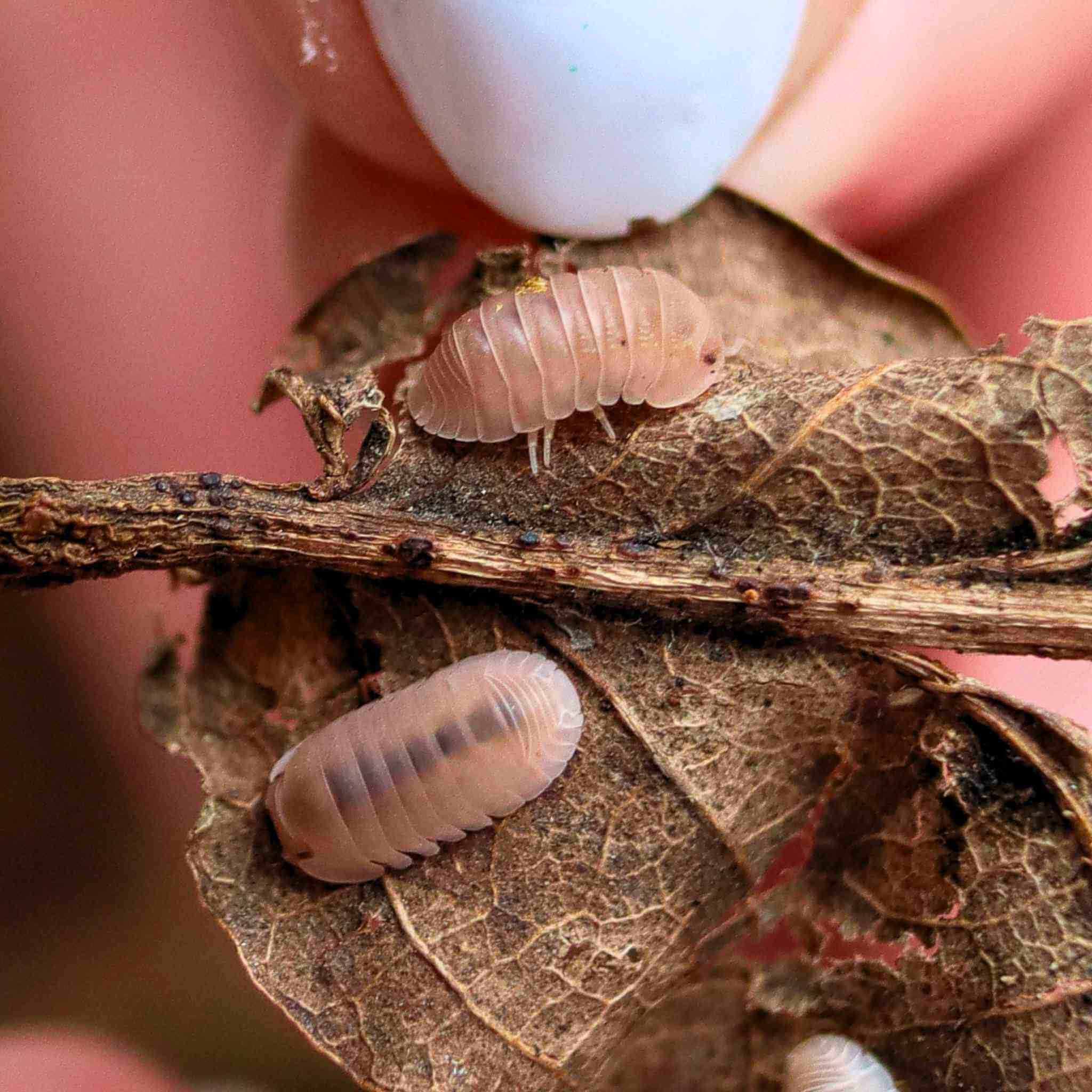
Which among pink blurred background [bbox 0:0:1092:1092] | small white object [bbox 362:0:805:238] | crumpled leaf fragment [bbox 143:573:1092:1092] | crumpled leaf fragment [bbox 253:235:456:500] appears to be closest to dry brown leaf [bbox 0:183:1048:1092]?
crumpled leaf fragment [bbox 143:573:1092:1092]

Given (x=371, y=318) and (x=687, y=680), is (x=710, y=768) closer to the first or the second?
(x=687, y=680)

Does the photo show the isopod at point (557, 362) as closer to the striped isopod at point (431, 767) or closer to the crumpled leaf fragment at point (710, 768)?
the crumpled leaf fragment at point (710, 768)

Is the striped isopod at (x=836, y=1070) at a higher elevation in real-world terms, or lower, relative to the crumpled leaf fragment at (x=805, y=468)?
lower

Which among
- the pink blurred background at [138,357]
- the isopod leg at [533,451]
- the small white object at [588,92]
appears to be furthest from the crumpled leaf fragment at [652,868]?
the pink blurred background at [138,357]

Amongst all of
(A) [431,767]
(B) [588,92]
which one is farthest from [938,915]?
(B) [588,92]

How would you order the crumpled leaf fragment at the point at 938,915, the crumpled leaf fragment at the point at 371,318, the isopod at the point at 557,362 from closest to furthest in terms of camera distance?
the crumpled leaf fragment at the point at 938,915 → the isopod at the point at 557,362 → the crumpled leaf fragment at the point at 371,318

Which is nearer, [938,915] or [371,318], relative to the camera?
[938,915]
